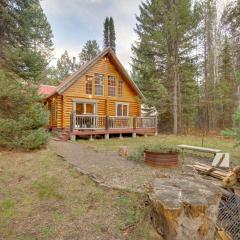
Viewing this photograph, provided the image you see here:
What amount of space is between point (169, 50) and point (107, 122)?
29.9ft

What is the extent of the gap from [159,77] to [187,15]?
5.45 m

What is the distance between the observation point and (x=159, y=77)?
21.6 meters

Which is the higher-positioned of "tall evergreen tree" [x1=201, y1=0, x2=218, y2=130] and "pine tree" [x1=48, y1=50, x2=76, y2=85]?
"pine tree" [x1=48, y1=50, x2=76, y2=85]

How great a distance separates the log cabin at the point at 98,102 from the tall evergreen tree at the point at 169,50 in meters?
2.68

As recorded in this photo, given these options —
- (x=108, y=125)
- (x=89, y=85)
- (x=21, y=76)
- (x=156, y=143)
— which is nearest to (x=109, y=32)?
(x=89, y=85)

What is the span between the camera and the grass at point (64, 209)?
368 cm

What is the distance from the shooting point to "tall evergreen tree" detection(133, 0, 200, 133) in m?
19.1

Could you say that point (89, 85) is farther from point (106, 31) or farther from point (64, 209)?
point (106, 31)

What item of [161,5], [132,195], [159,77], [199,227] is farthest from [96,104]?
[199,227]

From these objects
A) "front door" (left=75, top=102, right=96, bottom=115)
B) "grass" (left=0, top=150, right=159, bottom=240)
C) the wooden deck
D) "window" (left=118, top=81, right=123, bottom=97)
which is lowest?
"grass" (left=0, top=150, right=159, bottom=240)

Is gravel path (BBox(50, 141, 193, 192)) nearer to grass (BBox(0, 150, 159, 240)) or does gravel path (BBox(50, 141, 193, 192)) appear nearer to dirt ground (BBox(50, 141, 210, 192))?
dirt ground (BBox(50, 141, 210, 192))

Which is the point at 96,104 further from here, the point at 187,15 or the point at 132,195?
the point at 132,195

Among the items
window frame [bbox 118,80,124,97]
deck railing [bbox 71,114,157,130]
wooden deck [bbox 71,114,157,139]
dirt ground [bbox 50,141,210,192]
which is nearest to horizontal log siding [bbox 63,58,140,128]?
window frame [bbox 118,80,124,97]

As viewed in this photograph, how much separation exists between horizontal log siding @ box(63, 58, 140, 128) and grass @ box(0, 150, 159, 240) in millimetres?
10061
